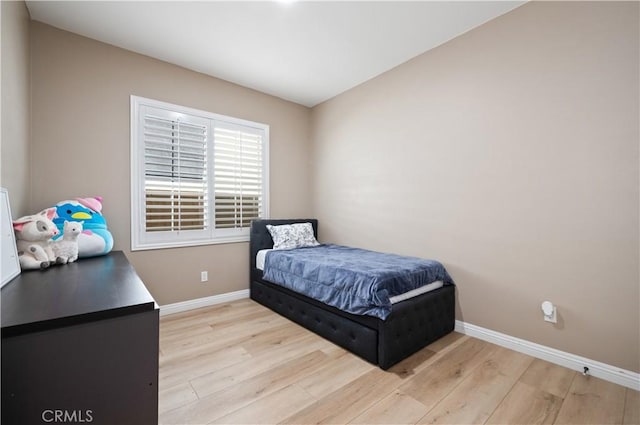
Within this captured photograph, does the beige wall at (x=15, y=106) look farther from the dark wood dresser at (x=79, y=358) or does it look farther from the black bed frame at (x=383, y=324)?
the black bed frame at (x=383, y=324)

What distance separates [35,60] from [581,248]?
179 inches

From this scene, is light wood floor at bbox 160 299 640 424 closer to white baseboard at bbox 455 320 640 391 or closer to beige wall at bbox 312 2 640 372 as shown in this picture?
white baseboard at bbox 455 320 640 391

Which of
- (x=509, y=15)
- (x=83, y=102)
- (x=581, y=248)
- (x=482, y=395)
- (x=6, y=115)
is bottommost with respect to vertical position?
(x=482, y=395)

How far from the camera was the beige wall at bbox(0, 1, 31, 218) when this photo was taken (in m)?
1.67

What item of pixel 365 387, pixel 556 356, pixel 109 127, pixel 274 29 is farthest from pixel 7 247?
pixel 556 356

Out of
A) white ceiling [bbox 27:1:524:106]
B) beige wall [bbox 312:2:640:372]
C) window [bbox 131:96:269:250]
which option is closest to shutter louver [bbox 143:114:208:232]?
window [bbox 131:96:269:250]

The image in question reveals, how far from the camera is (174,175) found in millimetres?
3062

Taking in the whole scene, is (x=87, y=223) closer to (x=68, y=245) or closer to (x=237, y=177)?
(x=68, y=245)

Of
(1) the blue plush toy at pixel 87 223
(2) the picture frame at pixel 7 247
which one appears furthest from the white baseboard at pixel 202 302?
(2) the picture frame at pixel 7 247

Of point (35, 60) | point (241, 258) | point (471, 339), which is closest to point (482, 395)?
point (471, 339)

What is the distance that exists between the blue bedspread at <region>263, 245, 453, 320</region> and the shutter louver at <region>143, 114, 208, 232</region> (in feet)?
3.39

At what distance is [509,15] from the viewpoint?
7.48 feet

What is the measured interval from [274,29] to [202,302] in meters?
2.94

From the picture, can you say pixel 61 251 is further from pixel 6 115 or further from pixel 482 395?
pixel 482 395
